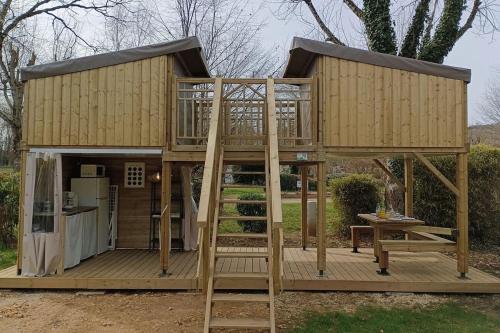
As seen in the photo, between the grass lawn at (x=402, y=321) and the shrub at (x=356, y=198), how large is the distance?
5.71m

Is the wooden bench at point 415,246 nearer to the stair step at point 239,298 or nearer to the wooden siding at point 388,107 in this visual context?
the wooden siding at point 388,107

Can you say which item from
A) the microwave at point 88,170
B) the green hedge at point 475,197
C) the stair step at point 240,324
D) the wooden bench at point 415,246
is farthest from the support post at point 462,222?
the microwave at point 88,170

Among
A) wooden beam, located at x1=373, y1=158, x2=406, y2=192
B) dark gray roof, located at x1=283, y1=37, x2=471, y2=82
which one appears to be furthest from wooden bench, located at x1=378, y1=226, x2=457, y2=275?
dark gray roof, located at x1=283, y1=37, x2=471, y2=82

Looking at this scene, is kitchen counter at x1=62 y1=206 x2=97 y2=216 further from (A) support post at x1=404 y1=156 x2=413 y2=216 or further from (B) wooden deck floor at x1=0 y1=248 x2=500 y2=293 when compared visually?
(A) support post at x1=404 y1=156 x2=413 y2=216

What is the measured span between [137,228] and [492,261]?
7600 mm

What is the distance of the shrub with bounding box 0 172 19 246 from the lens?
9.71 metres

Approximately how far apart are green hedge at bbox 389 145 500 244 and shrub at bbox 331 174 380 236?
4.44 feet

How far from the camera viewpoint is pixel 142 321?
203 inches

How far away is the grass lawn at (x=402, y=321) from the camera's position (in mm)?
4887

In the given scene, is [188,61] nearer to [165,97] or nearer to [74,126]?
[165,97]

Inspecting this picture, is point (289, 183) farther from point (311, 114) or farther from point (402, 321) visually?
point (402, 321)

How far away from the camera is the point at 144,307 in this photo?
573 cm

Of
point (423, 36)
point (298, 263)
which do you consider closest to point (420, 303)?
point (298, 263)

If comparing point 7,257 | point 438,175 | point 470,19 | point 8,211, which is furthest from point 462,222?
point 8,211
